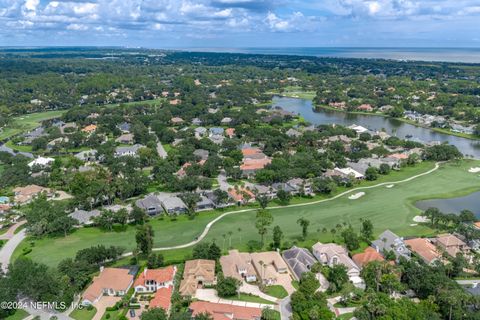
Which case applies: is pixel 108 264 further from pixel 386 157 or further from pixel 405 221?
pixel 386 157

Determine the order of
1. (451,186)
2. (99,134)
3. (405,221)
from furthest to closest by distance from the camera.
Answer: (99,134)
(451,186)
(405,221)

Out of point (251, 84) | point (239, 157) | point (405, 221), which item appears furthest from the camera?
point (251, 84)

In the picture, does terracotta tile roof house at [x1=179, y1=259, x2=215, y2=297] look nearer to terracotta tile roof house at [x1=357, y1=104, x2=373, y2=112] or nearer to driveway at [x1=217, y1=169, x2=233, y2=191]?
driveway at [x1=217, y1=169, x2=233, y2=191]

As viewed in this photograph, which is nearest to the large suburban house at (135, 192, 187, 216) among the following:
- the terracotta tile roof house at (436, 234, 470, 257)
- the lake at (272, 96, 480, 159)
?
the terracotta tile roof house at (436, 234, 470, 257)

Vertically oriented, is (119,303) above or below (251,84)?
below

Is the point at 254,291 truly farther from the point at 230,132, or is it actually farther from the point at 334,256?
the point at 230,132

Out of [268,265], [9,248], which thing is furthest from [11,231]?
[268,265]

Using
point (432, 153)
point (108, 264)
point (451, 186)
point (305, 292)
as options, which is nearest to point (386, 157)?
point (432, 153)
